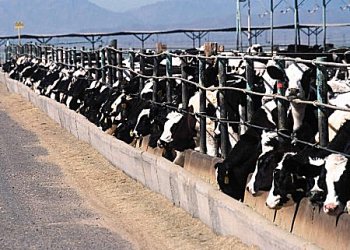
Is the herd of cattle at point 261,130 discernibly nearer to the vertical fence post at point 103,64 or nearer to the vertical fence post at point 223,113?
the vertical fence post at point 223,113

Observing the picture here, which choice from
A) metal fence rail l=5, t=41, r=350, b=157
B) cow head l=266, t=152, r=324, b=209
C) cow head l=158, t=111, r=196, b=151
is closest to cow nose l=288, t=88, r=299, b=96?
metal fence rail l=5, t=41, r=350, b=157

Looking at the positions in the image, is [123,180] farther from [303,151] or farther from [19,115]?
[19,115]

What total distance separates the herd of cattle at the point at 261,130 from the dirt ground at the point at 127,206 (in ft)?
2.03

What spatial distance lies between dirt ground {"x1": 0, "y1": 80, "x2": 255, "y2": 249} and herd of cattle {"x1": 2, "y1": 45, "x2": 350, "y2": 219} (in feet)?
2.03

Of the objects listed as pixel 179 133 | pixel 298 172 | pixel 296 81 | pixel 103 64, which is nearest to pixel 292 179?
pixel 298 172

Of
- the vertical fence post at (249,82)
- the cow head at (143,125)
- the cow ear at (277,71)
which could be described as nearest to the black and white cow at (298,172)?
the cow ear at (277,71)

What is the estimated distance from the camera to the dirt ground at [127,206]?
29.1 feet

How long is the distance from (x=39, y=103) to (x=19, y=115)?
38.6 inches

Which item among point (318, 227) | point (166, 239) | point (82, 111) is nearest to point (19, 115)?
point (82, 111)

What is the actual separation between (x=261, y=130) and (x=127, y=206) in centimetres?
206

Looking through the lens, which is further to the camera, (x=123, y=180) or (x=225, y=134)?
(x=123, y=180)

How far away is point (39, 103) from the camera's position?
2509 centimetres

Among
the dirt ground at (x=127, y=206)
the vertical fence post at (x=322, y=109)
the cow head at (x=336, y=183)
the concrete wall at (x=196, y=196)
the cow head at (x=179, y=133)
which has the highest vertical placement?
the vertical fence post at (x=322, y=109)

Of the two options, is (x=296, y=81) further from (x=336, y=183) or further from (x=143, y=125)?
(x=143, y=125)
